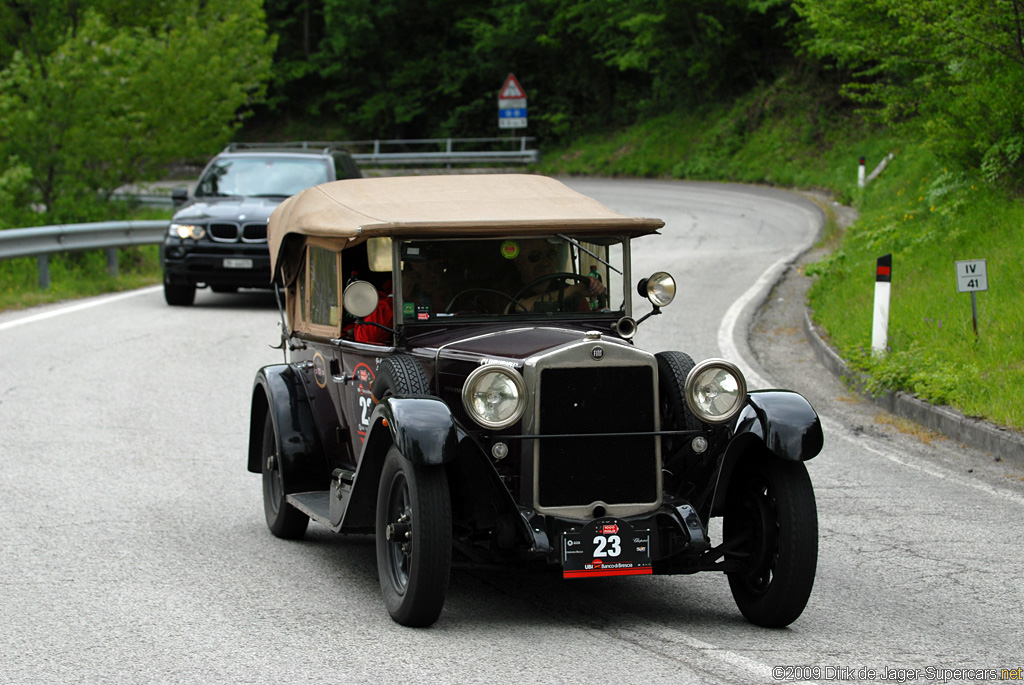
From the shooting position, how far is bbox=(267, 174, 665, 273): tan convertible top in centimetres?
599

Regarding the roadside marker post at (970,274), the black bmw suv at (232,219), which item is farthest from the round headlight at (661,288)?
the black bmw suv at (232,219)

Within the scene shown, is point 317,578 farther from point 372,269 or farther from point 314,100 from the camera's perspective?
point 314,100

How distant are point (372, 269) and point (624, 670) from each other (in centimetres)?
271

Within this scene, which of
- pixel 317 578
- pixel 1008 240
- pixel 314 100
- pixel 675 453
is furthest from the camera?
pixel 314 100

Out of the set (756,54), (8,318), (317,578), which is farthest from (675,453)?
(756,54)

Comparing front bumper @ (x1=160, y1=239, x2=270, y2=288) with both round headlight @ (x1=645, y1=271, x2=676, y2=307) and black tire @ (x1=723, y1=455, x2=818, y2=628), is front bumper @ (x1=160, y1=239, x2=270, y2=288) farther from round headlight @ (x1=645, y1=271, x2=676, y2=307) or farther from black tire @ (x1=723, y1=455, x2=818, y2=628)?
black tire @ (x1=723, y1=455, x2=818, y2=628)

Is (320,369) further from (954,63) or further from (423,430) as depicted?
(954,63)

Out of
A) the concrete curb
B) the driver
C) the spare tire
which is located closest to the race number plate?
the spare tire

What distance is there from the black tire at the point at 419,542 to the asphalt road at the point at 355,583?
0.11m

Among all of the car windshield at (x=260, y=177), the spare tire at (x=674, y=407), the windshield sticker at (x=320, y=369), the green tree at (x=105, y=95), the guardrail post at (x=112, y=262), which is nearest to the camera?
the spare tire at (x=674, y=407)

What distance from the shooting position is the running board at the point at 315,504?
19.9 feet

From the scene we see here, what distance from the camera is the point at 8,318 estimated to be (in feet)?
47.0

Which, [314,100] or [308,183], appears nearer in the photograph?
[308,183]

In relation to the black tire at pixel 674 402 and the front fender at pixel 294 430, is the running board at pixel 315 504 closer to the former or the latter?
the front fender at pixel 294 430
